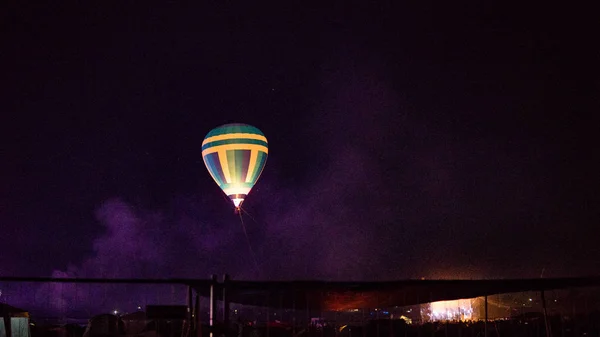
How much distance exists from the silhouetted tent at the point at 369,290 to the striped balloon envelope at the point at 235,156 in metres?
18.4

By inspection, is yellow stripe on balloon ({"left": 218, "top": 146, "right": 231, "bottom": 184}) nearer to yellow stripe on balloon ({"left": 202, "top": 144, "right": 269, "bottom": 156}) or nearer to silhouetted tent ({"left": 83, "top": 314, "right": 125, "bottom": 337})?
yellow stripe on balloon ({"left": 202, "top": 144, "right": 269, "bottom": 156})

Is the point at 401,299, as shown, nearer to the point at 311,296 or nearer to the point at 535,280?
the point at 311,296

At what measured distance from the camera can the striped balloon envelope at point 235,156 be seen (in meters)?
31.7

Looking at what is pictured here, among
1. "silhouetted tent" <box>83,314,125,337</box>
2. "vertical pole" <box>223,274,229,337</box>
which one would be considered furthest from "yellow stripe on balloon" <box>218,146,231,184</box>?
"vertical pole" <box>223,274,229,337</box>

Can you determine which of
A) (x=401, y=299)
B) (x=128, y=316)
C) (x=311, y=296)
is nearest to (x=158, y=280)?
(x=311, y=296)

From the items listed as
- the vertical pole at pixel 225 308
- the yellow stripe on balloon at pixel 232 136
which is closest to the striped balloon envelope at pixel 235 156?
the yellow stripe on balloon at pixel 232 136

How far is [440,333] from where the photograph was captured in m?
19.7

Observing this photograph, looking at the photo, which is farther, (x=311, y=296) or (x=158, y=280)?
(x=311, y=296)

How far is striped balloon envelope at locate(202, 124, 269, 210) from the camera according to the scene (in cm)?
3166

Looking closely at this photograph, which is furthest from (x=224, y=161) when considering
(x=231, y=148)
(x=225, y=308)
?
(x=225, y=308)

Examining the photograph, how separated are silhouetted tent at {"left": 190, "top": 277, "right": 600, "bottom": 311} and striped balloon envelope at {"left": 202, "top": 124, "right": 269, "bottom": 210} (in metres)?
18.4

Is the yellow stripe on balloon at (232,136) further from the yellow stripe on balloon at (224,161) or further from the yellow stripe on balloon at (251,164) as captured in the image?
the yellow stripe on balloon at (251,164)

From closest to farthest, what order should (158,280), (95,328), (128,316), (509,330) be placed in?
(158,280) < (95,328) < (509,330) < (128,316)

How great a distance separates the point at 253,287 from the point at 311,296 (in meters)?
2.64
